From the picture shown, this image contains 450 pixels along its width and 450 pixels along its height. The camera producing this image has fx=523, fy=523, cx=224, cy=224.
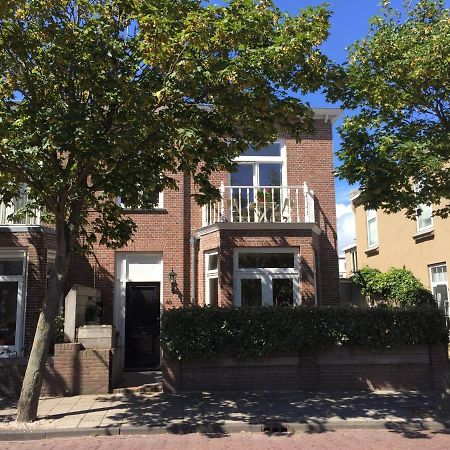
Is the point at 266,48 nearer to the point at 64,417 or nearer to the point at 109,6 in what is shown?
the point at 109,6

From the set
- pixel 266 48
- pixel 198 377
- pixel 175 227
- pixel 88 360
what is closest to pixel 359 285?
pixel 175 227

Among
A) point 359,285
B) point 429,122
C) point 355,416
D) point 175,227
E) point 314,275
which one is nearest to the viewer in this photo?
point 355,416

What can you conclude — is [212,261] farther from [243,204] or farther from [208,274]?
[243,204]

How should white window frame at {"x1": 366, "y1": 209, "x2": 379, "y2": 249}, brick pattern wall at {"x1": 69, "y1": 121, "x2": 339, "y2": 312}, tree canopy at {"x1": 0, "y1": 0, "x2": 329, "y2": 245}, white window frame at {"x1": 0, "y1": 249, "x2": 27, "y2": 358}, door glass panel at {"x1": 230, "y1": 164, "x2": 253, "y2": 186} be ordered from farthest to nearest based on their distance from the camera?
white window frame at {"x1": 366, "y1": 209, "x2": 379, "y2": 249}, door glass panel at {"x1": 230, "y1": 164, "x2": 253, "y2": 186}, brick pattern wall at {"x1": 69, "y1": 121, "x2": 339, "y2": 312}, white window frame at {"x1": 0, "y1": 249, "x2": 27, "y2": 358}, tree canopy at {"x1": 0, "y1": 0, "x2": 329, "y2": 245}

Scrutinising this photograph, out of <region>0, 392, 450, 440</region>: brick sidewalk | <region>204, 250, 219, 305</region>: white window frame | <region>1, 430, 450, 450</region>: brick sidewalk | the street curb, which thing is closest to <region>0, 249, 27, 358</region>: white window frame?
<region>0, 392, 450, 440</region>: brick sidewalk

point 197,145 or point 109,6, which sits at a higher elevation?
point 109,6

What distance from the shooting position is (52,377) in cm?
1071

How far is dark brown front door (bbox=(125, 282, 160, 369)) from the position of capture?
571 inches

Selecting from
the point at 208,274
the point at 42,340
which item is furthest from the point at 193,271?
the point at 42,340

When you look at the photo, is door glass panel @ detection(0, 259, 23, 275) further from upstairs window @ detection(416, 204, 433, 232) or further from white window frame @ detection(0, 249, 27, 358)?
upstairs window @ detection(416, 204, 433, 232)

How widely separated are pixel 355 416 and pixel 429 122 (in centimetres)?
562

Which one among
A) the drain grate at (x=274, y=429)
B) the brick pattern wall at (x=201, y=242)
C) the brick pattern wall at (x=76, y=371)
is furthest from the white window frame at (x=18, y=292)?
the drain grate at (x=274, y=429)

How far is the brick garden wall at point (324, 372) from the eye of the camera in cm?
1091

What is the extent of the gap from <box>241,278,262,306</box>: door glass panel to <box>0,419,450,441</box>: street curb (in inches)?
220
